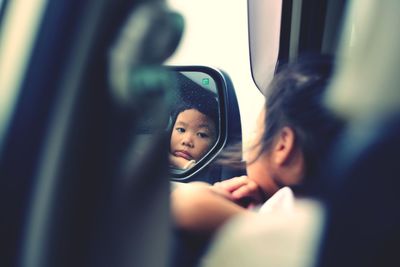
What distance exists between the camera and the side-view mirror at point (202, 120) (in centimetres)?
274

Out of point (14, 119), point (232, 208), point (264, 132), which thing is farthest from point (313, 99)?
point (14, 119)

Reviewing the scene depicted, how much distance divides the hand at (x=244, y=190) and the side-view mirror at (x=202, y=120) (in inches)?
40.9

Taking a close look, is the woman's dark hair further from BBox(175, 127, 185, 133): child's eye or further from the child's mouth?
the child's mouth

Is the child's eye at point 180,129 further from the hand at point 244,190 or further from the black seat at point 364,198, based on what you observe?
the black seat at point 364,198

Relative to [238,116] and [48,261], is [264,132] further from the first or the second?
[238,116]

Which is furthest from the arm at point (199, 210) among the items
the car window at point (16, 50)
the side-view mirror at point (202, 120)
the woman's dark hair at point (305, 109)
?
the side-view mirror at point (202, 120)

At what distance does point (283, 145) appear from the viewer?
141 cm

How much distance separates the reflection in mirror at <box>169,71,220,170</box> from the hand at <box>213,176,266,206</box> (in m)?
1.12

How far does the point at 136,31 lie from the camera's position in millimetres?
869

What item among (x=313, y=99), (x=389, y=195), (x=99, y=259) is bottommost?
(x=99, y=259)

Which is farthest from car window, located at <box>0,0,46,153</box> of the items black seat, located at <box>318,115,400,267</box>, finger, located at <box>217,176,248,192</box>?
finger, located at <box>217,176,248,192</box>

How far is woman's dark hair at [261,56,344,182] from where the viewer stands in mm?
1269

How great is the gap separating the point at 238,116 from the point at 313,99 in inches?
57.9

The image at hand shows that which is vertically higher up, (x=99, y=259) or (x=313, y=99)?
(x=313, y=99)
